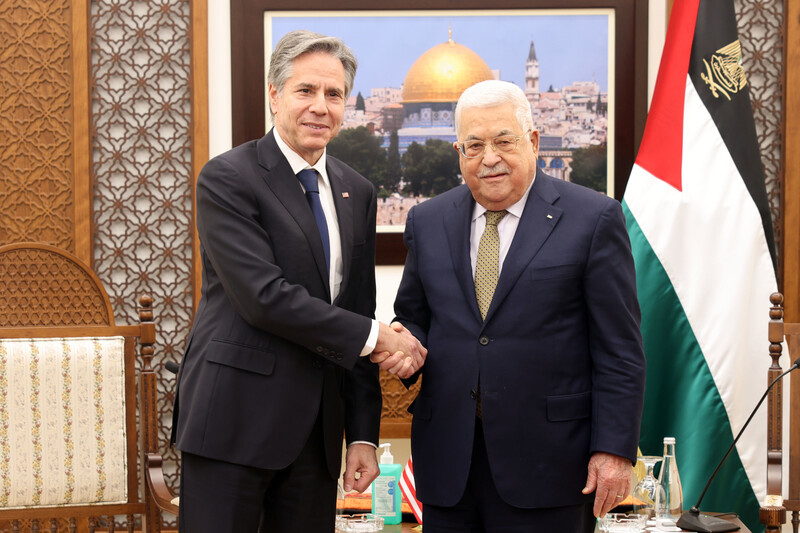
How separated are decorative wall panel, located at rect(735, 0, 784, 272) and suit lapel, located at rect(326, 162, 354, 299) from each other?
2289 mm

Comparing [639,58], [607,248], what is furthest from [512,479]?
[639,58]

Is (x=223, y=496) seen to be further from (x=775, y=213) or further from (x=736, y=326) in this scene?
(x=775, y=213)

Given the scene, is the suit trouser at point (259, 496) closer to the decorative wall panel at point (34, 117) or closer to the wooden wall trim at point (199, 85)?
the wooden wall trim at point (199, 85)

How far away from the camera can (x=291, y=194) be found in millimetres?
A: 1907

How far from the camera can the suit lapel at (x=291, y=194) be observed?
1.88m

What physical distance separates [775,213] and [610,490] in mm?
2248

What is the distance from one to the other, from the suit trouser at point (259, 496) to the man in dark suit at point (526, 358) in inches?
9.4

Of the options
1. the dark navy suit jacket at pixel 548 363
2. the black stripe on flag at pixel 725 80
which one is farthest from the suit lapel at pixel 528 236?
the black stripe on flag at pixel 725 80

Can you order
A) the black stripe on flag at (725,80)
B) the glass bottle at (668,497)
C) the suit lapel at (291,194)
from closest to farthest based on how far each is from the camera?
1. the suit lapel at (291,194)
2. the glass bottle at (668,497)
3. the black stripe on flag at (725,80)

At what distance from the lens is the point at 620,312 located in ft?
5.83

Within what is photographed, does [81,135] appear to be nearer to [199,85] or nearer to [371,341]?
[199,85]

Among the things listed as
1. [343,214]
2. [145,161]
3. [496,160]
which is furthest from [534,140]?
[145,161]

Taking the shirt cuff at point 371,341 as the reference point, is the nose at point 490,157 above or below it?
above

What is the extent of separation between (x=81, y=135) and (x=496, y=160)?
2352 millimetres
